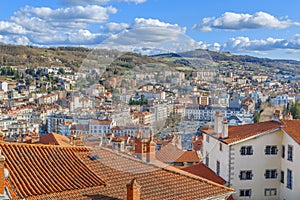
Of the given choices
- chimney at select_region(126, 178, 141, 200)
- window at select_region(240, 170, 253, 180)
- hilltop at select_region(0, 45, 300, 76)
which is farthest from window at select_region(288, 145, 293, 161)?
chimney at select_region(126, 178, 141, 200)

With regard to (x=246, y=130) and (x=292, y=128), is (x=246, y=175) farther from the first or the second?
(x=292, y=128)

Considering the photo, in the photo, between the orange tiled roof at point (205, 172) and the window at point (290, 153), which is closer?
the orange tiled roof at point (205, 172)

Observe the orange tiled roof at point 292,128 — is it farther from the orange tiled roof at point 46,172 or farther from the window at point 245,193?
the orange tiled roof at point 46,172

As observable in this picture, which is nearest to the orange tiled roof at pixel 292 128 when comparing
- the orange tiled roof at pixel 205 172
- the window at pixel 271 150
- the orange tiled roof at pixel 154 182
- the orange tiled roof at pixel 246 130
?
the orange tiled roof at pixel 246 130

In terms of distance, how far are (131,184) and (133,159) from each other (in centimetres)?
112

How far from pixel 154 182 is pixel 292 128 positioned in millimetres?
13490

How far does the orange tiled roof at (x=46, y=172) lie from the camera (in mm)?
8344

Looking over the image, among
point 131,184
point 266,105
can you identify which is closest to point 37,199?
point 131,184

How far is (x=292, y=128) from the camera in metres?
21.6

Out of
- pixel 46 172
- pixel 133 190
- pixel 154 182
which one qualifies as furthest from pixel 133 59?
pixel 154 182

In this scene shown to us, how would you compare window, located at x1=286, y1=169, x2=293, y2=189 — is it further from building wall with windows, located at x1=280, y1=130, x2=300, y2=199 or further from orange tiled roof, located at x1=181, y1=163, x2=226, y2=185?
orange tiled roof, located at x1=181, y1=163, x2=226, y2=185

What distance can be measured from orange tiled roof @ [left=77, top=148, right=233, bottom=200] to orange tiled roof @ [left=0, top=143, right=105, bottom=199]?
0.87ft

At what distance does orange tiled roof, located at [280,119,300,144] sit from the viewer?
2081 cm

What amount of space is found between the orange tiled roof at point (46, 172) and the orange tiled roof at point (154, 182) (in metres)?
0.26
